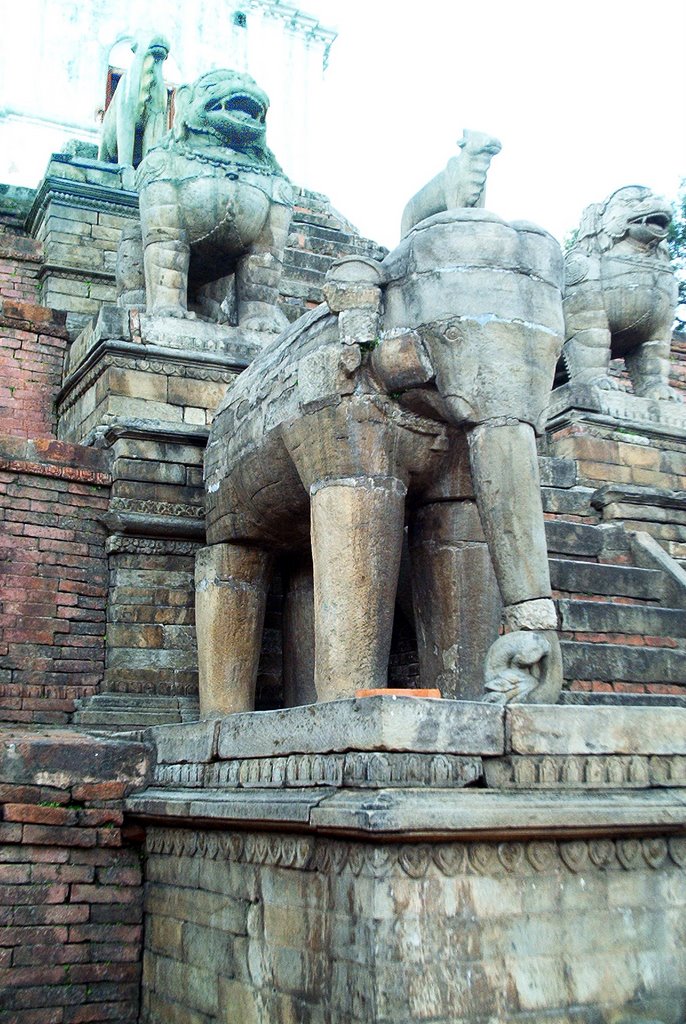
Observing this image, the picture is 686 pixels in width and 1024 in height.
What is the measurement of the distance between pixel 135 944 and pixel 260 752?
1535mm

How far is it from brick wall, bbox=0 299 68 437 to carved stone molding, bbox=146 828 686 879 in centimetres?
640

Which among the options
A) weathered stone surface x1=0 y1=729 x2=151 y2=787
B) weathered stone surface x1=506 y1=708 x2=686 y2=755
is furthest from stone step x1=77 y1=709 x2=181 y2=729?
weathered stone surface x1=506 y1=708 x2=686 y2=755

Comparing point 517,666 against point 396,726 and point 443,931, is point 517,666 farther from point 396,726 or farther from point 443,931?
point 443,931

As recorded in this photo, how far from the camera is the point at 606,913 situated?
466 cm

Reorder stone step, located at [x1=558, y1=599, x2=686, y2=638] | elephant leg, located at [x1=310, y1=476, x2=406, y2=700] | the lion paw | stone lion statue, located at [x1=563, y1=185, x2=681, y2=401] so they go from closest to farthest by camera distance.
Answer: elephant leg, located at [x1=310, y1=476, x2=406, y2=700] → stone step, located at [x1=558, y1=599, x2=686, y2=638] → stone lion statue, located at [x1=563, y1=185, x2=681, y2=401] → the lion paw

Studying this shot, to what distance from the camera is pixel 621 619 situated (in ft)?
25.0

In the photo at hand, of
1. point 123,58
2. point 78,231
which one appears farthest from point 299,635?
point 123,58

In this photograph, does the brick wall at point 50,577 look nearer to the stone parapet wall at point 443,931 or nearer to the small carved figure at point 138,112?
the stone parapet wall at point 443,931

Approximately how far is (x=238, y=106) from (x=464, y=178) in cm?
422

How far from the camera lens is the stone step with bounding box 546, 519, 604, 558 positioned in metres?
8.37

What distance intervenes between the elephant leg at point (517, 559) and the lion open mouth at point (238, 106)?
17.1ft

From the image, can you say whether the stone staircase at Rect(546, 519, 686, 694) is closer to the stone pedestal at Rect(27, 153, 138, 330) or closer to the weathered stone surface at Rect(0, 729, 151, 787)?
A: the weathered stone surface at Rect(0, 729, 151, 787)

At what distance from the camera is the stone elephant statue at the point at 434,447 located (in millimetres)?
5320

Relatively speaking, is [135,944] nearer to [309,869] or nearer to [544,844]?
[309,869]
